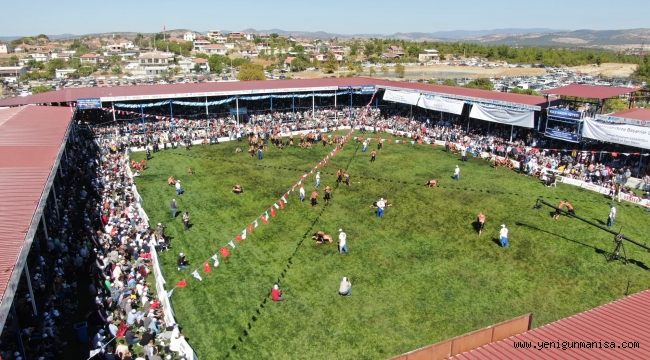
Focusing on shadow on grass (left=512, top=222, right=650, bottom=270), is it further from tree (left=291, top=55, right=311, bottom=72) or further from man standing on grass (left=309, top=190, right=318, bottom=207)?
tree (left=291, top=55, right=311, bottom=72)

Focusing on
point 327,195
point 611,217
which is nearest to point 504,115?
point 611,217

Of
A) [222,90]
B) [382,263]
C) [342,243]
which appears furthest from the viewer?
[222,90]

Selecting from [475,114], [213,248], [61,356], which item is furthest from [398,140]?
[61,356]

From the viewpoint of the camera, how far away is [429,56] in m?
158

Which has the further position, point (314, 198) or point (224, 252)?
point (314, 198)

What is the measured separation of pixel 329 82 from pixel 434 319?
34.5 m

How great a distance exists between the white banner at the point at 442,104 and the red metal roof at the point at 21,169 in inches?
1029

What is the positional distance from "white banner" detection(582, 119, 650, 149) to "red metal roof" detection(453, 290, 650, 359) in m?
19.4

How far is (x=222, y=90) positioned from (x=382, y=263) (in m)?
A: 27.4

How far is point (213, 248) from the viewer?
19797 millimetres

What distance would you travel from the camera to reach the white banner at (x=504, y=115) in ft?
109

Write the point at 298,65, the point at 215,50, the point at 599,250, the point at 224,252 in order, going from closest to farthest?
1. the point at 224,252
2. the point at 599,250
3. the point at 298,65
4. the point at 215,50

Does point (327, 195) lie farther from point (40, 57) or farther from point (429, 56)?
point (40, 57)

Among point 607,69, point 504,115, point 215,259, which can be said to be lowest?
point 215,259
